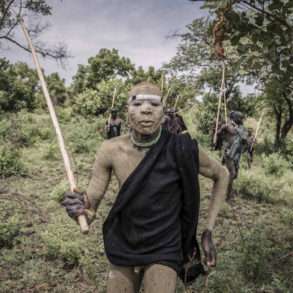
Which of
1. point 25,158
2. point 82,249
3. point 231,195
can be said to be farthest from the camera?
point 25,158

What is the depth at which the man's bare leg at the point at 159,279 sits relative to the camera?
2051mm

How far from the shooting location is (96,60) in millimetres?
30312

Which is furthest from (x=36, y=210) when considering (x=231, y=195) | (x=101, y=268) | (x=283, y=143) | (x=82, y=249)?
(x=283, y=143)

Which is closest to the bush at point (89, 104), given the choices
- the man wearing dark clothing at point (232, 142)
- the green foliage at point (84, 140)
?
the green foliage at point (84, 140)

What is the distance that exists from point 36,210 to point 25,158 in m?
5.97

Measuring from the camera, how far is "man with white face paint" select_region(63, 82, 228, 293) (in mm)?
2143

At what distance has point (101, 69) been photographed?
100 ft

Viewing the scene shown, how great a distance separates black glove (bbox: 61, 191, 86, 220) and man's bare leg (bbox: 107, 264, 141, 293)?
432 mm

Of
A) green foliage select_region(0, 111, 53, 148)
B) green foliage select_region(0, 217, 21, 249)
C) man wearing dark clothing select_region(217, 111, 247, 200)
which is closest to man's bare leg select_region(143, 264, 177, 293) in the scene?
green foliage select_region(0, 217, 21, 249)

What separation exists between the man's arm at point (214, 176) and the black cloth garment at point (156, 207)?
0.08m

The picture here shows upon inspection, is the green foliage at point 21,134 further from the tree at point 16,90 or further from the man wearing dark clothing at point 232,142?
the man wearing dark clothing at point 232,142

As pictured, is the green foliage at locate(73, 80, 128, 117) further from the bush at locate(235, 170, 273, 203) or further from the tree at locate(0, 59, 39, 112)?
the bush at locate(235, 170, 273, 203)

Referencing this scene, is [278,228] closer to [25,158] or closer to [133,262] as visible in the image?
[133,262]

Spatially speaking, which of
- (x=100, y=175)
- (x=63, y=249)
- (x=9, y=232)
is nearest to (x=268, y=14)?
(x=100, y=175)
